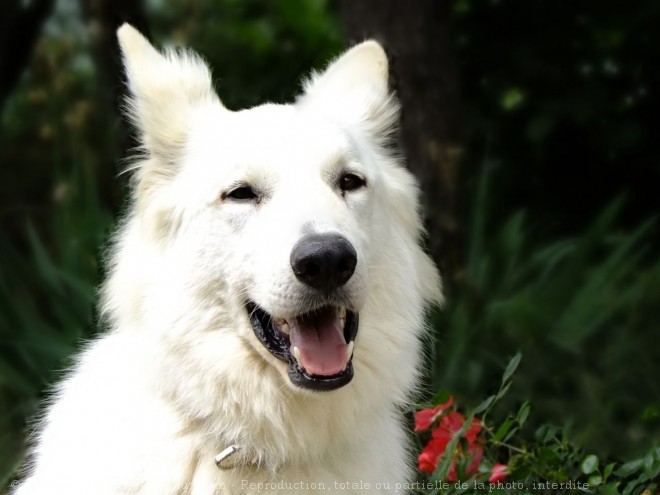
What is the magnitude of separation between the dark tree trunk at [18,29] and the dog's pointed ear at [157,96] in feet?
17.9

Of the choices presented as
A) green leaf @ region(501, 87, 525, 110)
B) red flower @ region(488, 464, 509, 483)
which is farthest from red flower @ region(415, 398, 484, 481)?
green leaf @ region(501, 87, 525, 110)

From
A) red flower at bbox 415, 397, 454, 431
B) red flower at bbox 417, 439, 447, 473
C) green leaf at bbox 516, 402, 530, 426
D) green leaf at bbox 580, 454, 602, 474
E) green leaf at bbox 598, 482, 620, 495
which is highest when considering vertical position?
red flower at bbox 415, 397, 454, 431

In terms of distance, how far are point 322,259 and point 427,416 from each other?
139cm

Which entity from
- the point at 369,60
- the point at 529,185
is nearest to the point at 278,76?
the point at 529,185

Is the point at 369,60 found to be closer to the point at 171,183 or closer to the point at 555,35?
the point at 171,183

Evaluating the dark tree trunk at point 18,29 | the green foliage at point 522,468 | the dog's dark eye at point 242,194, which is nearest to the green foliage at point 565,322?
the green foliage at point 522,468

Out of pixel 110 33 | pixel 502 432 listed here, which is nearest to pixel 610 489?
pixel 502 432

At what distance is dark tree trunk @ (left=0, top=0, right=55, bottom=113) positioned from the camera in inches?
350

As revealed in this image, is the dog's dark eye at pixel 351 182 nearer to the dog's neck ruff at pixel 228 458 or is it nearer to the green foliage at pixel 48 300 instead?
the dog's neck ruff at pixel 228 458

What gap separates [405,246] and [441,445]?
40.6 inches

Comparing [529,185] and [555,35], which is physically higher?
[555,35]

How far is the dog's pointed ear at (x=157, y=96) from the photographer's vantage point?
12.6ft

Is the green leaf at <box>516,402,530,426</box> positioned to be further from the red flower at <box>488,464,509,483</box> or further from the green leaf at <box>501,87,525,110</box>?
the green leaf at <box>501,87,525,110</box>

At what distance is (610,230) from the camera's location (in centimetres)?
743
